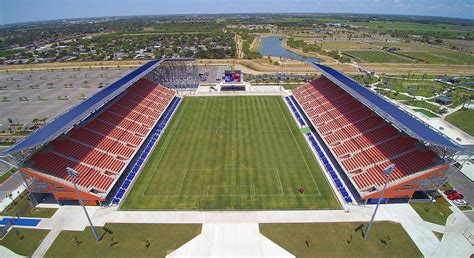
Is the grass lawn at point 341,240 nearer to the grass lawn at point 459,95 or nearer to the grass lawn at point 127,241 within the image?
the grass lawn at point 127,241

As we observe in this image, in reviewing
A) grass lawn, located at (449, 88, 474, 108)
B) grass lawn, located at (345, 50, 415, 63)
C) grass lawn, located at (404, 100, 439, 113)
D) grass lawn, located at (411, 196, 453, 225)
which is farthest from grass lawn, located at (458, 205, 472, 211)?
grass lawn, located at (345, 50, 415, 63)

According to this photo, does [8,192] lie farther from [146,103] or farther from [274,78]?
[274,78]

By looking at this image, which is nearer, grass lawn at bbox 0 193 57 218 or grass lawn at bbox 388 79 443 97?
grass lawn at bbox 0 193 57 218

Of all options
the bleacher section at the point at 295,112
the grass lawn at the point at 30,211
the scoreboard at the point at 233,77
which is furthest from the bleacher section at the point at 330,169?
the grass lawn at the point at 30,211

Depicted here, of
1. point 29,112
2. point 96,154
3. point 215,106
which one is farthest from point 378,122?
point 29,112

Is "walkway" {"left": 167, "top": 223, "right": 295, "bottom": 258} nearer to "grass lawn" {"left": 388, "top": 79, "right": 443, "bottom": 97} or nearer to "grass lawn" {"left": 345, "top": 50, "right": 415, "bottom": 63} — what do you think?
"grass lawn" {"left": 388, "top": 79, "right": 443, "bottom": 97}
